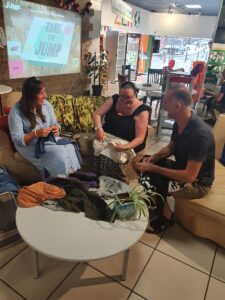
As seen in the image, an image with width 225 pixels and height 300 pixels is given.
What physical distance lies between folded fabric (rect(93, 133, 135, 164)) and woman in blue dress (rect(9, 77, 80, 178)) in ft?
0.87

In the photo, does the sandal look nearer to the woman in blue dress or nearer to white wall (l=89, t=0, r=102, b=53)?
the woman in blue dress

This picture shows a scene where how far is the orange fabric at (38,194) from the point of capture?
1.41 metres

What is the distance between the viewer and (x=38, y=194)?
1437 mm

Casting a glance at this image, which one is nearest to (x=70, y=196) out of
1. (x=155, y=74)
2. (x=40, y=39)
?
(x=40, y=39)

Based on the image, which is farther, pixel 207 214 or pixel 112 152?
pixel 112 152

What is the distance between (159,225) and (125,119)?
99cm

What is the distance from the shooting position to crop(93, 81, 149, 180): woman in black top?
6.89 ft

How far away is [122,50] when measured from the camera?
861cm

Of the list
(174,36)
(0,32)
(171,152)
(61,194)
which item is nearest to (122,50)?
(174,36)

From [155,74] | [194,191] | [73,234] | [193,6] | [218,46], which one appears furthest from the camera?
[193,6]

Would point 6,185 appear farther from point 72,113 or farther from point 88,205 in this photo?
point 72,113

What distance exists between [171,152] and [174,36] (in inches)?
366

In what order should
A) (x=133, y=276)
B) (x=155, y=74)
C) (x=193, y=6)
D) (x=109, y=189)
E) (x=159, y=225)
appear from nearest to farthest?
(x=133, y=276) → (x=109, y=189) → (x=159, y=225) → (x=155, y=74) → (x=193, y=6)

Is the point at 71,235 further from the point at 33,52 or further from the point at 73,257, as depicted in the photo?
the point at 33,52
